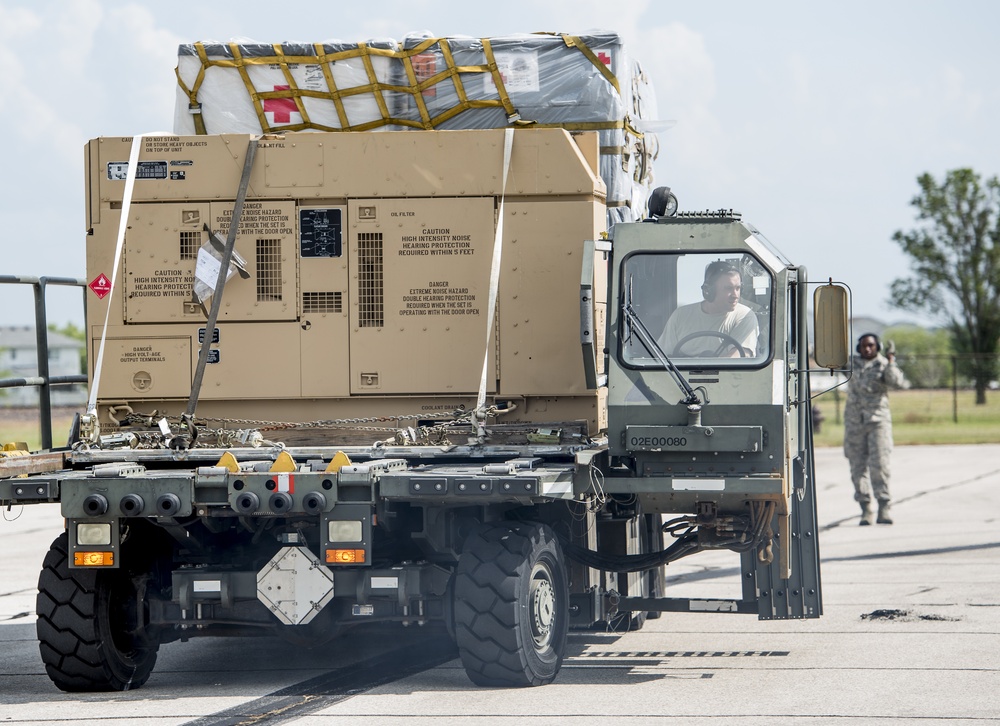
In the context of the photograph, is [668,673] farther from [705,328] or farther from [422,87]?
[422,87]

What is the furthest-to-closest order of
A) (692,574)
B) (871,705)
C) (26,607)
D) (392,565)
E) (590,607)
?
(692,574) → (26,607) → (590,607) → (392,565) → (871,705)

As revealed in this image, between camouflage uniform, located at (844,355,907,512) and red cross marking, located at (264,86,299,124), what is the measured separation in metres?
9.30

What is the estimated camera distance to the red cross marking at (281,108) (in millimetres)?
10203

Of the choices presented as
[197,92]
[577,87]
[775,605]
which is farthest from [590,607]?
[197,92]

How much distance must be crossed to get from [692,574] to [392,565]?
20.7 ft

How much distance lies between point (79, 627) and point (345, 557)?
1.63 m

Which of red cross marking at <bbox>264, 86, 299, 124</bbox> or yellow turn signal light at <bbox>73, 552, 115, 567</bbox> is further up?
red cross marking at <bbox>264, 86, 299, 124</bbox>

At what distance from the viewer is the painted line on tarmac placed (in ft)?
25.1

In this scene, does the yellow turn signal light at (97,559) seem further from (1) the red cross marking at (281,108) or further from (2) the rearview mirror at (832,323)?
(2) the rearview mirror at (832,323)

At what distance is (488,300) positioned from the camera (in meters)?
9.37

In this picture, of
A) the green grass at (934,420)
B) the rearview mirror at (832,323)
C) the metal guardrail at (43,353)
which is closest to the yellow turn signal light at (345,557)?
the rearview mirror at (832,323)

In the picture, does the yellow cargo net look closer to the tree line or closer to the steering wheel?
the steering wheel

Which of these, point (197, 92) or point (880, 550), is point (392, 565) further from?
point (880, 550)

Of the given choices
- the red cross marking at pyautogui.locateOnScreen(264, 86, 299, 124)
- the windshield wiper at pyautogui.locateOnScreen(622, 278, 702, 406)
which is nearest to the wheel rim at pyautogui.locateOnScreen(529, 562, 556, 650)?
the windshield wiper at pyautogui.locateOnScreen(622, 278, 702, 406)
